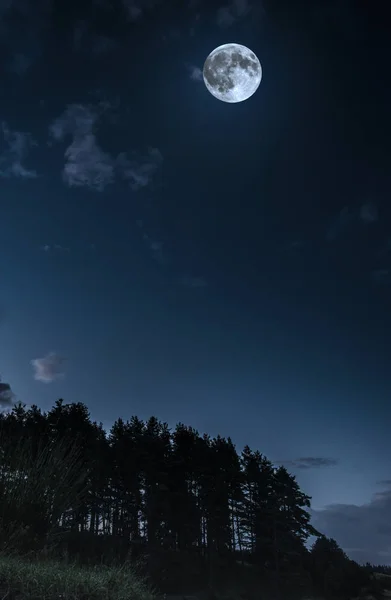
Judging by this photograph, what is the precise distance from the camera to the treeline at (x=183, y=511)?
47156 mm

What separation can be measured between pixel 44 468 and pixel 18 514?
2612mm

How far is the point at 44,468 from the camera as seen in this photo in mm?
23641

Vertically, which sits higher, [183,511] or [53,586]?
[183,511]

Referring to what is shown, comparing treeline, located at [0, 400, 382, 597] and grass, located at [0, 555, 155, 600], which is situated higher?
treeline, located at [0, 400, 382, 597]

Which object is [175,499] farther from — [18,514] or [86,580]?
[86,580]

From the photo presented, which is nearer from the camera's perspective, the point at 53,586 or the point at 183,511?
the point at 53,586

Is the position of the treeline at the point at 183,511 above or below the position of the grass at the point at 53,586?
above

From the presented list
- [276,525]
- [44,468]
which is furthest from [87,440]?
[44,468]

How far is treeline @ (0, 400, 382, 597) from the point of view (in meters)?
47.2

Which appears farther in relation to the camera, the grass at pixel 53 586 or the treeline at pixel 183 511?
the treeline at pixel 183 511

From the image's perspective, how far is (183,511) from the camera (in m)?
51.2

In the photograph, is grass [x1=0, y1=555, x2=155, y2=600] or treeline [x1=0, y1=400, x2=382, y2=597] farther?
treeline [x1=0, y1=400, x2=382, y2=597]

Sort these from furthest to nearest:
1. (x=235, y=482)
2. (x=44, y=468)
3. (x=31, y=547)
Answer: (x=235, y=482), (x=44, y=468), (x=31, y=547)

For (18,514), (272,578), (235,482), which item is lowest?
(272,578)
